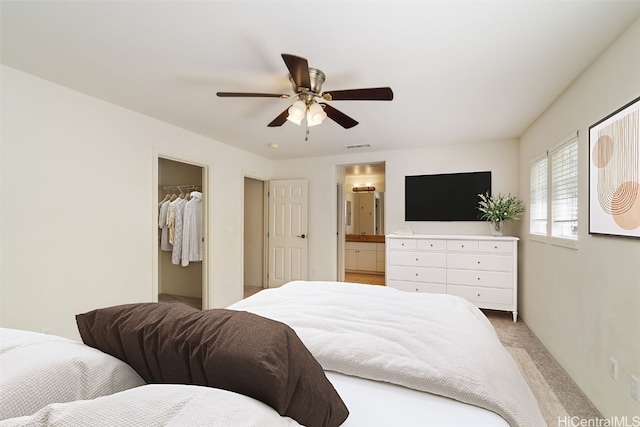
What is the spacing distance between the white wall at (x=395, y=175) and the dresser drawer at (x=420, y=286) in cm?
87

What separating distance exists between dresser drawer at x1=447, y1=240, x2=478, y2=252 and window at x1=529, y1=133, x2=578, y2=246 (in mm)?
627

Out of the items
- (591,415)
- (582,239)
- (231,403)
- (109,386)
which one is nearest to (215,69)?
(109,386)

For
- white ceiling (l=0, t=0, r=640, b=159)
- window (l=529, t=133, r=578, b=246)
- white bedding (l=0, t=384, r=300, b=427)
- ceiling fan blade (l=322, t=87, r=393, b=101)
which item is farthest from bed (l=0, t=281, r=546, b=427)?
window (l=529, t=133, r=578, b=246)

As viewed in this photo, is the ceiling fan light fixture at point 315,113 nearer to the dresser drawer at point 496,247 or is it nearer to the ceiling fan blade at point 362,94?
the ceiling fan blade at point 362,94

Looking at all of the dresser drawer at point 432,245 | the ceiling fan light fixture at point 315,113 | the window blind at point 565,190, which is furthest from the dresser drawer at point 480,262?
the ceiling fan light fixture at point 315,113

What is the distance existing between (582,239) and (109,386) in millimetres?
2808

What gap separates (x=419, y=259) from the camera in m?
3.90

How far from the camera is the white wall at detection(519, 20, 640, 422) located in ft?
5.13

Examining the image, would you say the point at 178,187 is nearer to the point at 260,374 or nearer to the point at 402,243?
the point at 402,243

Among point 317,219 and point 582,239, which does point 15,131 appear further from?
point 582,239

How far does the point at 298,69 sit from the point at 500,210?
327 centimetres

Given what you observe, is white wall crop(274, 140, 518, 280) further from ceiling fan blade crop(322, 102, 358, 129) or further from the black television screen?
ceiling fan blade crop(322, 102, 358, 129)

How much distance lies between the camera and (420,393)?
1031 mm

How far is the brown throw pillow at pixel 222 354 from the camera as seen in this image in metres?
0.69
